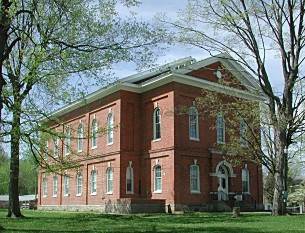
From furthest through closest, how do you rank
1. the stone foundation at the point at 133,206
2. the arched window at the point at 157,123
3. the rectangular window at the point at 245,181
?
the rectangular window at the point at 245,181 → the arched window at the point at 157,123 → the stone foundation at the point at 133,206

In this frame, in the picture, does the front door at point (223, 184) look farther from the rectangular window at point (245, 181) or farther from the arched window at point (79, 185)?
the arched window at point (79, 185)

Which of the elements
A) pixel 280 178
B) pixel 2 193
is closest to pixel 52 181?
pixel 280 178

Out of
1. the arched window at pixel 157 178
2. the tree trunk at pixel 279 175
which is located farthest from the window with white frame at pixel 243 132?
the arched window at pixel 157 178

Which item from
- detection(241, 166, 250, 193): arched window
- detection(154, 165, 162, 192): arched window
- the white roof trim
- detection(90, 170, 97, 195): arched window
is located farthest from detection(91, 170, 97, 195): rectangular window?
detection(241, 166, 250, 193): arched window

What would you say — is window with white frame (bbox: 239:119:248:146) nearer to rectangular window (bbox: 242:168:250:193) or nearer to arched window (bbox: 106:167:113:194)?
rectangular window (bbox: 242:168:250:193)

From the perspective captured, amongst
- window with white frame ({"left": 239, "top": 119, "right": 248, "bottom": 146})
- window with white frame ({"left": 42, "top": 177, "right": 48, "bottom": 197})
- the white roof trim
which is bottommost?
window with white frame ({"left": 42, "top": 177, "right": 48, "bottom": 197})

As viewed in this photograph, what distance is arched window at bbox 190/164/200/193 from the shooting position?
3382 cm

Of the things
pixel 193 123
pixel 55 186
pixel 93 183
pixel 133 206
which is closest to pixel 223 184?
pixel 193 123

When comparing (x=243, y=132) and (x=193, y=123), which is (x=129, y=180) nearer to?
(x=193, y=123)

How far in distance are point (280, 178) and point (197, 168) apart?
8163 millimetres

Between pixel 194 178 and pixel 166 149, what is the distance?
3023 mm

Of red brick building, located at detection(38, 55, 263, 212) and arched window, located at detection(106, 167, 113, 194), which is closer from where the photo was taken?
red brick building, located at detection(38, 55, 263, 212)

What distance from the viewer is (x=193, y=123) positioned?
3497 cm

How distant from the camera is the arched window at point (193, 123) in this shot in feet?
→ 114
